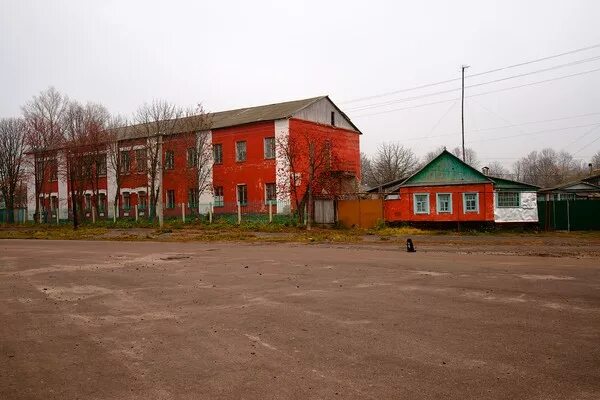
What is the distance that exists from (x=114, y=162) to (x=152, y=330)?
4313cm

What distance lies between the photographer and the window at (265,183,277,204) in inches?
1510

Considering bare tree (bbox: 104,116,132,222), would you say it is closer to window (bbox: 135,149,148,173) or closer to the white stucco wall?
window (bbox: 135,149,148,173)

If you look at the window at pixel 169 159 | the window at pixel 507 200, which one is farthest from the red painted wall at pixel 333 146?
the window at pixel 169 159

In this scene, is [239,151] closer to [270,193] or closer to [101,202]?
[270,193]

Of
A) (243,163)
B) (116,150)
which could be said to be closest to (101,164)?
(116,150)

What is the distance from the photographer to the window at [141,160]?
44938 millimetres

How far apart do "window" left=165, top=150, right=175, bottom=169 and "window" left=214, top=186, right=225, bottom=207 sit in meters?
5.02

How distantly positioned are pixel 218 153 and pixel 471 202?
73.8ft

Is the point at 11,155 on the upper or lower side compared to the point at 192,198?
upper

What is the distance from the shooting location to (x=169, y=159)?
43906mm

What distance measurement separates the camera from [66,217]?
5259 centimetres

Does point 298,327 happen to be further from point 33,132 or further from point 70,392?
point 33,132

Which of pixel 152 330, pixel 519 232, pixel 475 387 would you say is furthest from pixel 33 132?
pixel 475 387

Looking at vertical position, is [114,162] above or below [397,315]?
above
